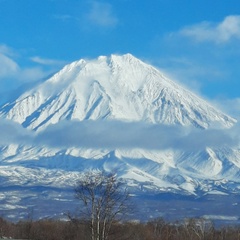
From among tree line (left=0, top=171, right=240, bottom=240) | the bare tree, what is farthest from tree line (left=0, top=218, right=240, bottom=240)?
the bare tree

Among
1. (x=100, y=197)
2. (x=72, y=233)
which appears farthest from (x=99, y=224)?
(x=72, y=233)

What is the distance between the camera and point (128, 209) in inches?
2136

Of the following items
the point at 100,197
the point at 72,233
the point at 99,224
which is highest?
the point at 100,197

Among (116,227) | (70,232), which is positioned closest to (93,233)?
(116,227)

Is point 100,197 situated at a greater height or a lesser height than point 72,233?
greater

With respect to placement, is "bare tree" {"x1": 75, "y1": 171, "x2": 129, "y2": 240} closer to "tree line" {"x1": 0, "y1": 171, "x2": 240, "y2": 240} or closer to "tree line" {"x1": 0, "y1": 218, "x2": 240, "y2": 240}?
"tree line" {"x1": 0, "y1": 171, "x2": 240, "y2": 240}

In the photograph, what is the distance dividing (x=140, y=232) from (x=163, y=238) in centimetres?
547

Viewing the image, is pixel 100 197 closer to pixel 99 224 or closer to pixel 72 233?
pixel 99 224

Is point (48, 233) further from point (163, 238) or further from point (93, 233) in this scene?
point (93, 233)

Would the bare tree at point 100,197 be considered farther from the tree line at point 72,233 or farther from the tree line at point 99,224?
the tree line at point 72,233

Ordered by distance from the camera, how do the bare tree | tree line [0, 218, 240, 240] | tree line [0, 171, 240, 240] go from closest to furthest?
1. the bare tree
2. tree line [0, 171, 240, 240]
3. tree line [0, 218, 240, 240]

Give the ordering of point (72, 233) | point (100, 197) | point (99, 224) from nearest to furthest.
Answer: point (100, 197) → point (99, 224) → point (72, 233)

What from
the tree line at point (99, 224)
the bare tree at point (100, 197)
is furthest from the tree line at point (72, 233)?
the bare tree at point (100, 197)

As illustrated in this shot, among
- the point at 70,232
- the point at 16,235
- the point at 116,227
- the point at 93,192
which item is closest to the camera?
the point at 93,192
